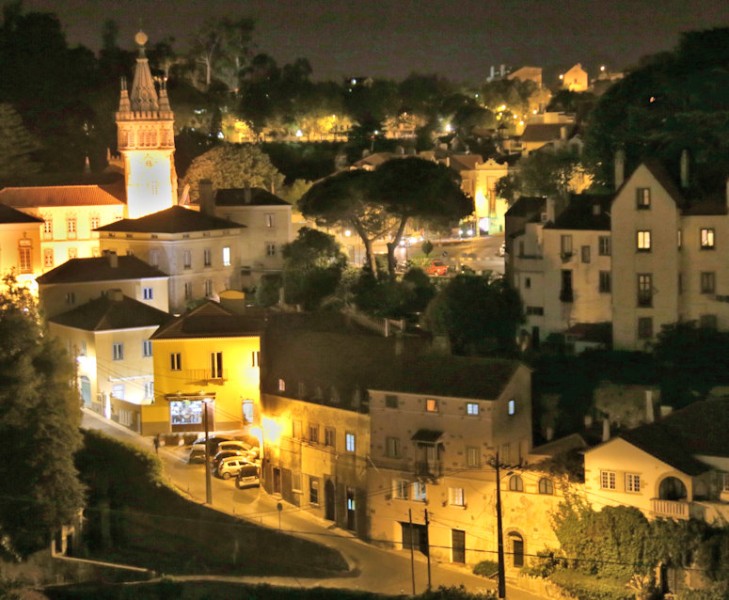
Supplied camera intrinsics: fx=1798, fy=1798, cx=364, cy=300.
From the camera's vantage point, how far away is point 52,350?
42375 millimetres

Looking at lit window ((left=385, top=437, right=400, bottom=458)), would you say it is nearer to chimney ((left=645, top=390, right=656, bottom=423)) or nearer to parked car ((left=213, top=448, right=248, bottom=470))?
parked car ((left=213, top=448, right=248, bottom=470))

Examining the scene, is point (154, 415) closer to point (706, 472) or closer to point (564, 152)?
point (706, 472)

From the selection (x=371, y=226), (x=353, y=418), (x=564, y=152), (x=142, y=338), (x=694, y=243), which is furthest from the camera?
(x=564, y=152)

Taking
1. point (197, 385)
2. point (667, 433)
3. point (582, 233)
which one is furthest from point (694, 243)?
point (197, 385)

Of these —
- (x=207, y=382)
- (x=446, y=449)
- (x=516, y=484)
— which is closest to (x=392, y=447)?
(x=446, y=449)

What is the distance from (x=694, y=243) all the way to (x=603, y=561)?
35.9ft

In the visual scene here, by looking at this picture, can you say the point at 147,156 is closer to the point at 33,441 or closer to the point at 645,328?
the point at 645,328

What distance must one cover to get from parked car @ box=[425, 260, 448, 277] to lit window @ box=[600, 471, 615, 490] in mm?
23656

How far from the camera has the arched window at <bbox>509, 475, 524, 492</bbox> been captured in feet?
126

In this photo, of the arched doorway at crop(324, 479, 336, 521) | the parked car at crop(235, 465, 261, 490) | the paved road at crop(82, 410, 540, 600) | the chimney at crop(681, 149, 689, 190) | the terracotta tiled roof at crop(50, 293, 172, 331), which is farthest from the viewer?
the terracotta tiled roof at crop(50, 293, 172, 331)

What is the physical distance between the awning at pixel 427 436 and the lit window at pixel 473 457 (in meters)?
0.73

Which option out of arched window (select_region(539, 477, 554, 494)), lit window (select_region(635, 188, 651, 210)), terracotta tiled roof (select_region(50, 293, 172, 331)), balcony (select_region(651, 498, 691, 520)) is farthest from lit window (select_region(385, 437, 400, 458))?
terracotta tiled roof (select_region(50, 293, 172, 331))

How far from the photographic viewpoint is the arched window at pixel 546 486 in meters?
38.1

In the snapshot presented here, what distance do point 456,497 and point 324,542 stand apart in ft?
10.3
